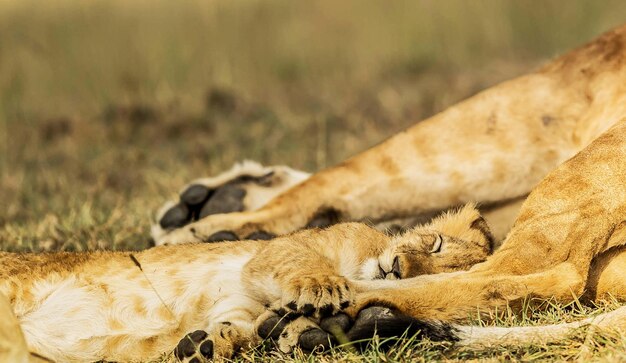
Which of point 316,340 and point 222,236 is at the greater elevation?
point 316,340

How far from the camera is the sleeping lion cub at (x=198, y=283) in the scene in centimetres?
290

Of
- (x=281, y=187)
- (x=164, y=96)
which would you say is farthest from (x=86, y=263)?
(x=164, y=96)

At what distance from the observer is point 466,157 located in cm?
416

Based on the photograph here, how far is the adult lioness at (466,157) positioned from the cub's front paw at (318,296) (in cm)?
131

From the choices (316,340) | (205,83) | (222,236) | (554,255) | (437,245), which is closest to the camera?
(316,340)

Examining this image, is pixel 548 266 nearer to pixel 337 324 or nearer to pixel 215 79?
pixel 337 324

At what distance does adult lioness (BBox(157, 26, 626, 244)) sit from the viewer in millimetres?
4074

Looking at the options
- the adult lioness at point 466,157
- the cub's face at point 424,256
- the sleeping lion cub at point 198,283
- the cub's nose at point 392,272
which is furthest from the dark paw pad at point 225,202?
the cub's nose at point 392,272

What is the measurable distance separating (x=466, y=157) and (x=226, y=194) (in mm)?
1100

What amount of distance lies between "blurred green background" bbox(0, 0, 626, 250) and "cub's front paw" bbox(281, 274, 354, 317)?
2.12 metres

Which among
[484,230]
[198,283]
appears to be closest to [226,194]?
[198,283]

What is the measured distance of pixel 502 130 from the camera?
416 centimetres

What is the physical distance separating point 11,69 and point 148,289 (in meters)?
5.74

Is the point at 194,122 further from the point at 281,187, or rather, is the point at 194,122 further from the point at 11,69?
the point at 281,187
